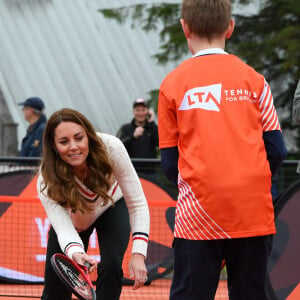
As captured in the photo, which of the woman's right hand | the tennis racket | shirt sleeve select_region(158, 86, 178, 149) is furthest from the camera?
the woman's right hand

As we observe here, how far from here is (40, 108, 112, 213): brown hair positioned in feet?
14.1

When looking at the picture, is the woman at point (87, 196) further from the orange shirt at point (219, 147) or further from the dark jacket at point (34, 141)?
the dark jacket at point (34, 141)

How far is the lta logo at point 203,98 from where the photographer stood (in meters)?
3.46

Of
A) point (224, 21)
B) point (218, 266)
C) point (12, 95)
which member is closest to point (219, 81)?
point (224, 21)

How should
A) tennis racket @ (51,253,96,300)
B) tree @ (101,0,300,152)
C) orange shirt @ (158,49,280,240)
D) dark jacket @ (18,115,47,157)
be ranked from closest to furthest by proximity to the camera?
orange shirt @ (158,49,280,240)
tennis racket @ (51,253,96,300)
dark jacket @ (18,115,47,157)
tree @ (101,0,300,152)

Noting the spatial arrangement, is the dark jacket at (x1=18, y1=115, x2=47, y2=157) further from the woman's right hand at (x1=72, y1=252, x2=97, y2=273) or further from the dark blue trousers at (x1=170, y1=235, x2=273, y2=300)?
the dark blue trousers at (x1=170, y1=235, x2=273, y2=300)

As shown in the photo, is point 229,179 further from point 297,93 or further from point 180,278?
point 297,93

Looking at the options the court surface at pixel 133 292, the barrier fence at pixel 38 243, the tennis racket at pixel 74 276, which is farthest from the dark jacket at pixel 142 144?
the tennis racket at pixel 74 276

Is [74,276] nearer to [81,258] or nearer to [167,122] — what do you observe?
[81,258]

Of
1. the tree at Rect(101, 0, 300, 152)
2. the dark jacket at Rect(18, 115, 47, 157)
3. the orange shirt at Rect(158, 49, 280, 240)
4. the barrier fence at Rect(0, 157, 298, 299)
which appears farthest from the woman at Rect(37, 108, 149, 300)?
the tree at Rect(101, 0, 300, 152)

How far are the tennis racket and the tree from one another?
7.51 meters

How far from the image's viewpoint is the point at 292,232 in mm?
5949

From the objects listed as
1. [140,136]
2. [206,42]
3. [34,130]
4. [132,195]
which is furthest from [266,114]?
[34,130]

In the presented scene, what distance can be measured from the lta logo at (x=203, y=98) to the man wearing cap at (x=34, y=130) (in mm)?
5473
